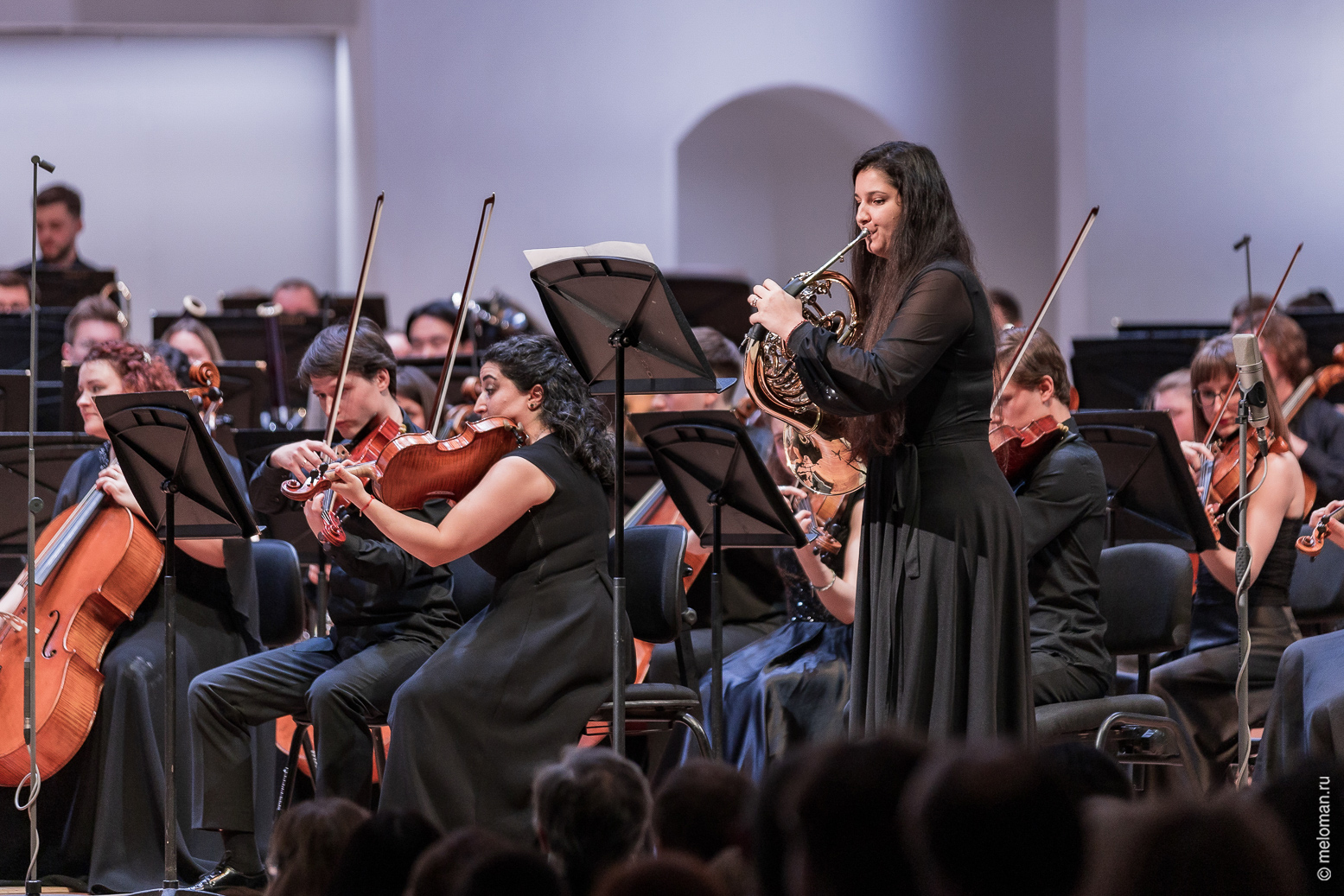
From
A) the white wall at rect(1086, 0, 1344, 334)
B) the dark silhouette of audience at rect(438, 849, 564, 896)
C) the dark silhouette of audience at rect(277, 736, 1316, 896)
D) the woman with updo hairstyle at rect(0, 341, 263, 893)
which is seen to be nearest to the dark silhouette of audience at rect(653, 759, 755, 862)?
the dark silhouette of audience at rect(277, 736, 1316, 896)

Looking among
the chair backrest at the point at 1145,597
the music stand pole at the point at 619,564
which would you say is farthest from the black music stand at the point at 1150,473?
the music stand pole at the point at 619,564

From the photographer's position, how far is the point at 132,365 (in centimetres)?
381

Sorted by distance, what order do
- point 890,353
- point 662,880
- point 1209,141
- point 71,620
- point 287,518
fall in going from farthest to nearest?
point 1209,141
point 287,518
point 71,620
point 890,353
point 662,880

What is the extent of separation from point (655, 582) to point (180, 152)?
7158 mm

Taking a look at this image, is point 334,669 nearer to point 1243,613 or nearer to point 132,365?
point 132,365

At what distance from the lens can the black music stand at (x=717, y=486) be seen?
3010 mm

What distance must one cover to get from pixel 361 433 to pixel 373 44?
5264 mm

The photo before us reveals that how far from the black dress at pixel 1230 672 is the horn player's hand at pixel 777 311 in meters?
1.64

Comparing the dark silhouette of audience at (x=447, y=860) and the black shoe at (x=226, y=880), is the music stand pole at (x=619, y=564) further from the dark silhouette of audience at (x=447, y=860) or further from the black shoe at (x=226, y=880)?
the dark silhouette of audience at (x=447, y=860)

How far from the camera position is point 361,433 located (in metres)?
3.61

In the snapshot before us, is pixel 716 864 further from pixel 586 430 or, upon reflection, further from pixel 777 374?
pixel 586 430

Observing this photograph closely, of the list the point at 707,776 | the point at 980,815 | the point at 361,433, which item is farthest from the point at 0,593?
the point at 980,815

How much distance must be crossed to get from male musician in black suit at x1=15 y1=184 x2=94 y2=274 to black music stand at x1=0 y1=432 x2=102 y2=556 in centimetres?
318

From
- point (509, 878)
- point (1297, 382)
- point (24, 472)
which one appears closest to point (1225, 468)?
point (1297, 382)
